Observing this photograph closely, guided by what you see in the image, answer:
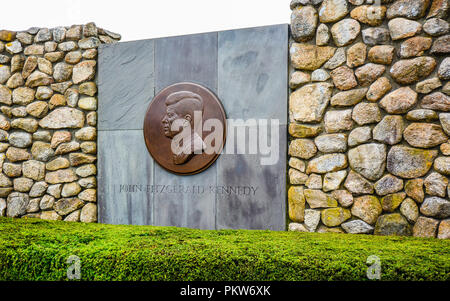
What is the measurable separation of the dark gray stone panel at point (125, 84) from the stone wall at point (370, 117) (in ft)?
5.47

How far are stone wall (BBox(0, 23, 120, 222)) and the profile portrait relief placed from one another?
106 cm

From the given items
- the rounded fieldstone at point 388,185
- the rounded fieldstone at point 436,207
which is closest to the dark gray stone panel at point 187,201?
the rounded fieldstone at point 388,185

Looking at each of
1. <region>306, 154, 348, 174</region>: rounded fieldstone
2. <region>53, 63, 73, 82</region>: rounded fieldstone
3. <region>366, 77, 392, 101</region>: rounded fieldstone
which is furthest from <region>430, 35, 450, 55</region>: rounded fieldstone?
<region>53, 63, 73, 82</region>: rounded fieldstone

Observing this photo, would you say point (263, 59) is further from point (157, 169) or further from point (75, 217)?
point (75, 217)

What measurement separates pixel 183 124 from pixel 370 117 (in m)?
1.88

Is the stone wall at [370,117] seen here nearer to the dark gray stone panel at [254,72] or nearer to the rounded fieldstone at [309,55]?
the rounded fieldstone at [309,55]

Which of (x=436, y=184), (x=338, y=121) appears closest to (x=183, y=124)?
(x=338, y=121)

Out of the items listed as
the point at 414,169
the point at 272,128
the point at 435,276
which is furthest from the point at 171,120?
the point at 435,276

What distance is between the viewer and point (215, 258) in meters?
2.04

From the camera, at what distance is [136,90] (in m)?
4.28

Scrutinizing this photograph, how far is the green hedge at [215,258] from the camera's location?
1.93 metres

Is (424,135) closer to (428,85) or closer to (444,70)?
(428,85)

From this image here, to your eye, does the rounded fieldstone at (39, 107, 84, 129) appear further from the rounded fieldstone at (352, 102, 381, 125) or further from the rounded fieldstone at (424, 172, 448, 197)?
the rounded fieldstone at (424, 172, 448, 197)
